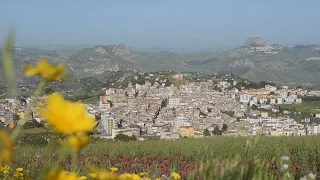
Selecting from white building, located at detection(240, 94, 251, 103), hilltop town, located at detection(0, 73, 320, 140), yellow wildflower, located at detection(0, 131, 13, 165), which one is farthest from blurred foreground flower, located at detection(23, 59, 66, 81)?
white building, located at detection(240, 94, 251, 103)

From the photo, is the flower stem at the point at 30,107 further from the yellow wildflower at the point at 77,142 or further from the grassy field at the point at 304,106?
the grassy field at the point at 304,106

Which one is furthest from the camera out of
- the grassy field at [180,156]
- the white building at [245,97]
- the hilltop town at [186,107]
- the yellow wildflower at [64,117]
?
the white building at [245,97]

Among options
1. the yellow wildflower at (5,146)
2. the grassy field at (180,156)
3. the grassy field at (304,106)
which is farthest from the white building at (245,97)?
the yellow wildflower at (5,146)

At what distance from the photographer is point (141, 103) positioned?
65375mm

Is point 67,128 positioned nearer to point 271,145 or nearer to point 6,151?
point 6,151

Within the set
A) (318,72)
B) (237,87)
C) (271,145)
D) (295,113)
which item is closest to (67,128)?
(271,145)

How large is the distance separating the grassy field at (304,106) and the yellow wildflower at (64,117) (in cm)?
6778

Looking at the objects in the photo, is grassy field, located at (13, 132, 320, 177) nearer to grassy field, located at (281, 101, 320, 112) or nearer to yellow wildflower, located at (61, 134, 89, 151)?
yellow wildflower, located at (61, 134, 89, 151)

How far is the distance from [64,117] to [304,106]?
74.5m

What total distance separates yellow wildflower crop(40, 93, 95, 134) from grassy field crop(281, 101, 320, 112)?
6778 centimetres

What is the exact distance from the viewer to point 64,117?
2.33ft

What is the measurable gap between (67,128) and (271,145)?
8.36 metres

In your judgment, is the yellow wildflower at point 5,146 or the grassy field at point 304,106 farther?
the grassy field at point 304,106

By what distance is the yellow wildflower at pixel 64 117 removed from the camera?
2.25 ft
